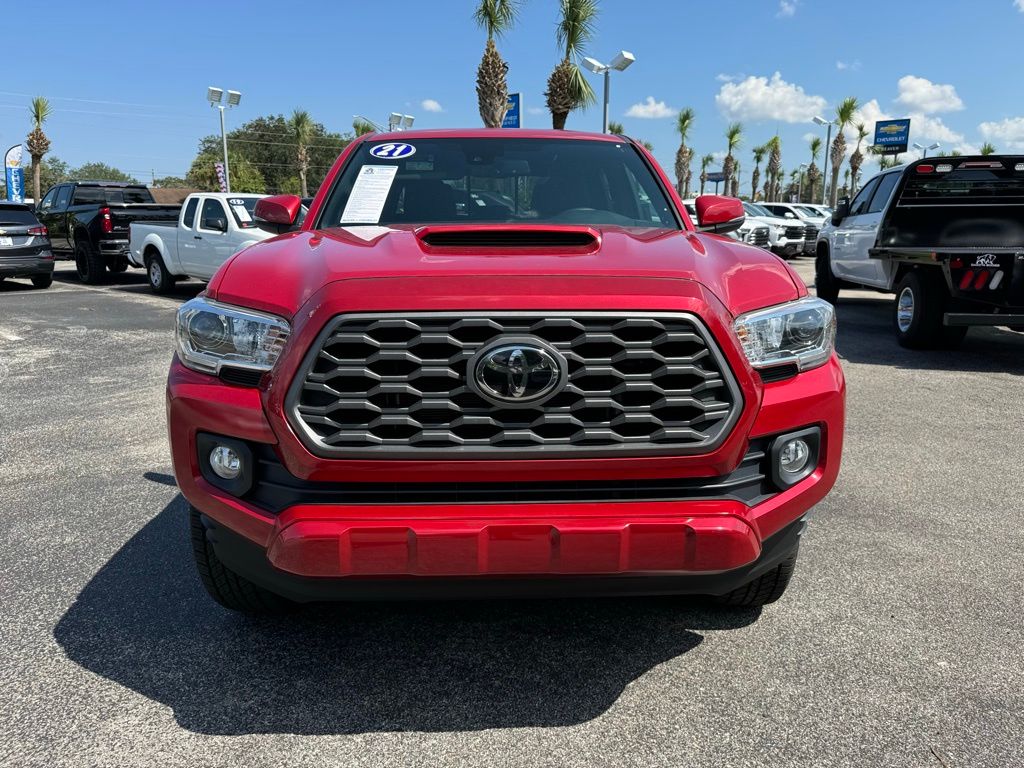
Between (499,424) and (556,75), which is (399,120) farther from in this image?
(499,424)

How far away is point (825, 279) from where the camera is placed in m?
12.8

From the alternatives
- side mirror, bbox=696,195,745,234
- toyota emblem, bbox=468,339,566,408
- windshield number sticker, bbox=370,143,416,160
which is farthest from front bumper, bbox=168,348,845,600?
windshield number sticker, bbox=370,143,416,160

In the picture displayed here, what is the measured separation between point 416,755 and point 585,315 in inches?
51.2

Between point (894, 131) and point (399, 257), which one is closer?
point (399, 257)

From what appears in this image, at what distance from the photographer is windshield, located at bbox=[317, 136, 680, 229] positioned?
3502 millimetres

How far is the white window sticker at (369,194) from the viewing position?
136 inches

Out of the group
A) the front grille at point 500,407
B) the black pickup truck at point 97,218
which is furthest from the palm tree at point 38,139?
the front grille at point 500,407

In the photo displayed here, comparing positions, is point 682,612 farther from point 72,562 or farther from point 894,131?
point 894,131

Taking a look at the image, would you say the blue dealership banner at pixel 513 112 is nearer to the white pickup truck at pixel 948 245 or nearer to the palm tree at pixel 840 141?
the white pickup truck at pixel 948 245

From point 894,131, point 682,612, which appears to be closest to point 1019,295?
point 682,612

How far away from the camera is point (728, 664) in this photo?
2.67 metres

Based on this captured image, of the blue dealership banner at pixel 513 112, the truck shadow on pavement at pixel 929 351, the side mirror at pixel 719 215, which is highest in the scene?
the blue dealership banner at pixel 513 112

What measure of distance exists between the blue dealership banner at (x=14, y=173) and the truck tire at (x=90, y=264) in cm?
2123

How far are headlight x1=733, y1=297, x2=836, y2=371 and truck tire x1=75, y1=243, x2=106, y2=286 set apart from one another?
660 inches
